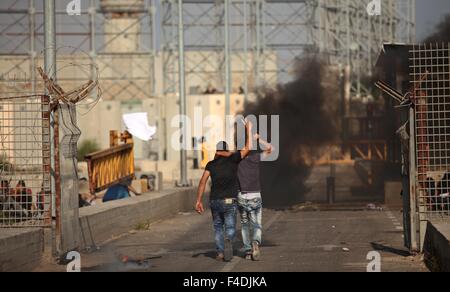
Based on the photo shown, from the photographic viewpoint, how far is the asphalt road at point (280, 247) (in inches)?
536

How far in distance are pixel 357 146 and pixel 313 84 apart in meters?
5.42

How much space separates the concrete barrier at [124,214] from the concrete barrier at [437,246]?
5442 mm

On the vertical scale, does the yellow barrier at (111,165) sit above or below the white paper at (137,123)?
below

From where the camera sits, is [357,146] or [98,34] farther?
[98,34]

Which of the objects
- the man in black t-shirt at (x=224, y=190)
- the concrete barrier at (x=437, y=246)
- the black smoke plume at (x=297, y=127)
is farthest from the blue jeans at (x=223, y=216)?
the black smoke plume at (x=297, y=127)

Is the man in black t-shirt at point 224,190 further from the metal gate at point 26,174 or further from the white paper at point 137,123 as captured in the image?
the white paper at point 137,123

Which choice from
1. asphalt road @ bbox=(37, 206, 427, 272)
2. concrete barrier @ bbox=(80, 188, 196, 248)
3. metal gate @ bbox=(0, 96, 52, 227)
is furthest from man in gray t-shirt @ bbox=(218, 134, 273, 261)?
concrete barrier @ bbox=(80, 188, 196, 248)

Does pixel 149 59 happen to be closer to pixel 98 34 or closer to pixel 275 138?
pixel 98 34

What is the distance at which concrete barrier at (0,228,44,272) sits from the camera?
12.4 meters

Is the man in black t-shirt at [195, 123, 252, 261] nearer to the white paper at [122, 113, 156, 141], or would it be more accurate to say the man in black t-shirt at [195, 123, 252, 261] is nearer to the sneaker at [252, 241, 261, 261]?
the sneaker at [252, 241, 261, 261]

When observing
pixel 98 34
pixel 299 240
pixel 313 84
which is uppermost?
pixel 98 34

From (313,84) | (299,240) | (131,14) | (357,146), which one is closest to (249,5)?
(131,14)

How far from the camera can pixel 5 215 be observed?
14625 mm

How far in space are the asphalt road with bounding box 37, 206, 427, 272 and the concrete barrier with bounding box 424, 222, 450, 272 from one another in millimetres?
221
